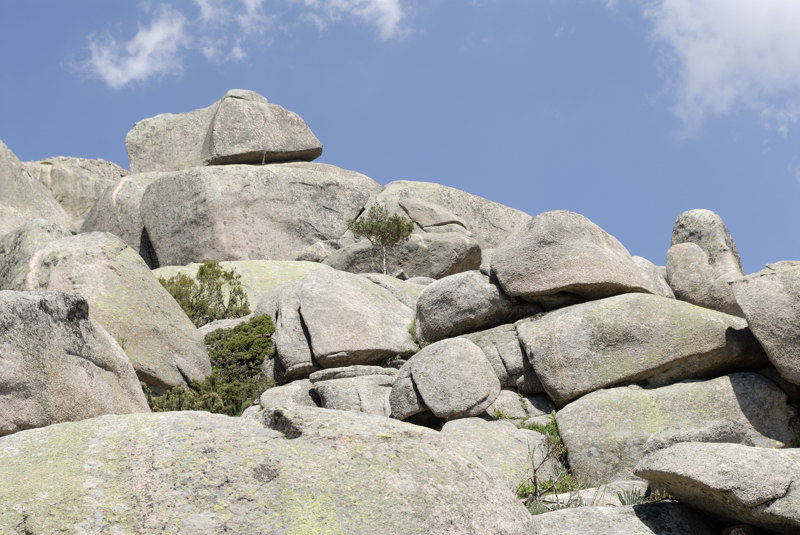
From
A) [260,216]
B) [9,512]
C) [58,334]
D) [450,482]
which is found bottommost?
[9,512]

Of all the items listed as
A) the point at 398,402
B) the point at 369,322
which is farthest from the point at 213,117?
the point at 398,402

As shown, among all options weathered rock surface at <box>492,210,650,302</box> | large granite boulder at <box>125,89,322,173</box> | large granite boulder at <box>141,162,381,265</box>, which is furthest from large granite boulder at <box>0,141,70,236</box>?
weathered rock surface at <box>492,210,650,302</box>

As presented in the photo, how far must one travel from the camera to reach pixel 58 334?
49.1ft

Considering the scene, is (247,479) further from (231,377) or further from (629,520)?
(231,377)

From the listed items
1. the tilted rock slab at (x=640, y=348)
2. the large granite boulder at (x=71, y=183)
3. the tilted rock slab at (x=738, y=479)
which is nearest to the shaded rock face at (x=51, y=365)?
the tilted rock slab at (x=738, y=479)

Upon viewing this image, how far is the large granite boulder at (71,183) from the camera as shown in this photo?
58.7 metres

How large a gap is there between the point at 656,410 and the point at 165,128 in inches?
1762

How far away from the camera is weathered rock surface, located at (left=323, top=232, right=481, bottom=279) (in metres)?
40.8

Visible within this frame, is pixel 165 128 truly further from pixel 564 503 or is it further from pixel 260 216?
pixel 564 503

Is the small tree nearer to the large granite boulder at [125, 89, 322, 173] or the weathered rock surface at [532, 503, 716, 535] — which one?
the large granite boulder at [125, 89, 322, 173]

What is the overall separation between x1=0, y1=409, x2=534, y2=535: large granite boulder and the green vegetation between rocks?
40.5 ft

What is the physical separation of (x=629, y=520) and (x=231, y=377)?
14.6 meters

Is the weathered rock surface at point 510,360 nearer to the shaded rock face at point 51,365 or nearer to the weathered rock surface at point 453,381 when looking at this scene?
the weathered rock surface at point 453,381

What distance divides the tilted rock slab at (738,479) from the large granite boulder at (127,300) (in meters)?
13.7
